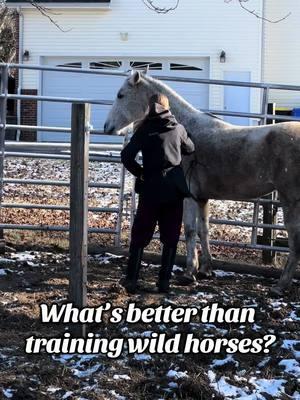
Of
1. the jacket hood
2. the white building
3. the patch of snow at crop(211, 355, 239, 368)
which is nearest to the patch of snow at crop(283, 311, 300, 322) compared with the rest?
the patch of snow at crop(211, 355, 239, 368)

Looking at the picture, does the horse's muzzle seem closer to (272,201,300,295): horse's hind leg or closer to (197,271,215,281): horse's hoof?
(197,271,215,281): horse's hoof

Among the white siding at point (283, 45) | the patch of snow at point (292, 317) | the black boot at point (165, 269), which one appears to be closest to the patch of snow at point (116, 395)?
the patch of snow at point (292, 317)

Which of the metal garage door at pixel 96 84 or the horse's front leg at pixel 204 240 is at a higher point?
the metal garage door at pixel 96 84

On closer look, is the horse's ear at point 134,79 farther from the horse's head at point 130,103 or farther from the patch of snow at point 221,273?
the patch of snow at point 221,273

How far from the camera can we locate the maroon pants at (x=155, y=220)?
22.2 ft

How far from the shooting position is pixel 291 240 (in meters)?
7.24

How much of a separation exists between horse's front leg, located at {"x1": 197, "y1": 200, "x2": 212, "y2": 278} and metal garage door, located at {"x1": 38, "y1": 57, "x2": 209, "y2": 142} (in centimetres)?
1481

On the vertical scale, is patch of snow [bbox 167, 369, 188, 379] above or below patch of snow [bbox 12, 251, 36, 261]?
below

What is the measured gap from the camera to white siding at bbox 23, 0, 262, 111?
24.4 meters

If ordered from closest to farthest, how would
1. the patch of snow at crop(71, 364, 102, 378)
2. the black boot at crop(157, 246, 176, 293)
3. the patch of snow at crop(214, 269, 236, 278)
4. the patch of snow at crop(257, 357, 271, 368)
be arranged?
the patch of snow at crop(71, 364, 102, 378), the patch of snow at crop(257, 357, 271, 368), the black boot at crop(157, 246, 176, 293), the patch of snow at crop(214, 269, 236, 278)

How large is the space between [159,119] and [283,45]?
20721mm

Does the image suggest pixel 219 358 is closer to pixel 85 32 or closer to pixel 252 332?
pixel 252 332

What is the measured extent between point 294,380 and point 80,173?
219 centimetres

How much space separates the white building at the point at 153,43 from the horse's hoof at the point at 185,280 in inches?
668
